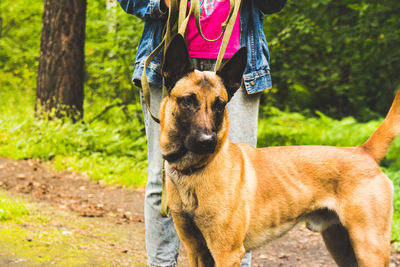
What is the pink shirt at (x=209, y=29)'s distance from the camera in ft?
9.20

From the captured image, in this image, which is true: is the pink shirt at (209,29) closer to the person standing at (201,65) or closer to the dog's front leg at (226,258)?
the person standing at (201,65)

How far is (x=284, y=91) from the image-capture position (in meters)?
9.73

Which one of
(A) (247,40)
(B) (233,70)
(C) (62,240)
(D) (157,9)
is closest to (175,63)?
(B) (233,70)

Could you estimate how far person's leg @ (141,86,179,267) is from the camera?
9.88ft

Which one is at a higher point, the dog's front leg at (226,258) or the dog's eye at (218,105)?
the dog's eye at (218,105)

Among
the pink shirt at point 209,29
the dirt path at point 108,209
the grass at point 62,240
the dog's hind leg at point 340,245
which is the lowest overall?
the dirt path at point 108,209

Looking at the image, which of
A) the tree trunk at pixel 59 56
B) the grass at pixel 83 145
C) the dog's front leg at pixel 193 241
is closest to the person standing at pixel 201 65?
the dog's front leg at pixel 193 241

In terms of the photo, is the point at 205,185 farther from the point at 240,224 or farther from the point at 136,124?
Result: the point at 136,124

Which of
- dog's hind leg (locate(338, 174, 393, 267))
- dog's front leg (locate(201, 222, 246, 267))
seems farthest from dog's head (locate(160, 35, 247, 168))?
dog's hind leg (locate(338, 174, 393, 267))

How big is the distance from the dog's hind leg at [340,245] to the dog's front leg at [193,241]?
1038 millimetres

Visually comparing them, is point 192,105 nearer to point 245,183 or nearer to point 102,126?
point 245,183

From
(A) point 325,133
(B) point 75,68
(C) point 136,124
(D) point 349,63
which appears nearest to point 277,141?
(A) point 325,133

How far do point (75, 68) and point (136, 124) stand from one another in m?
1.67

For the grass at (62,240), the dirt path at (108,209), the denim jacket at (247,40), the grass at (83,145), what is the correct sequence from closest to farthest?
the denim jacket at (247,40)
the grass at (62,240)
the dirt path at (108,209)
the grass at (83,145)
